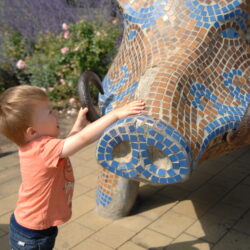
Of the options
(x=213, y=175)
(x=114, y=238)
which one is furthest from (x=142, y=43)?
(x=213, y=175)

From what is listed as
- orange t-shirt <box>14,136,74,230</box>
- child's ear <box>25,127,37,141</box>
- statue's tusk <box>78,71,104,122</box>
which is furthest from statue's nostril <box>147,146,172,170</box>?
A: statue's tusk <box>78,71,104,122</box>

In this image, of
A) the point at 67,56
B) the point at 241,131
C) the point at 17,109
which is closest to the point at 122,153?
the point at 17,109

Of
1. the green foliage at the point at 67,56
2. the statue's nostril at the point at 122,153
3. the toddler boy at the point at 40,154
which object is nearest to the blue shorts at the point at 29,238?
the toddler boy at the point at 40,154

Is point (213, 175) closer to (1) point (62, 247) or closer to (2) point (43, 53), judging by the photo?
(1) point (62, 247)

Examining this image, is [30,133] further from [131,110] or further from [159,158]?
[159,158]

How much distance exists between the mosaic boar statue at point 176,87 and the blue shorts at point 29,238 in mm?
521

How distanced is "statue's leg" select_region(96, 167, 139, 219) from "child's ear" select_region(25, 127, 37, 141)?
1.14 m

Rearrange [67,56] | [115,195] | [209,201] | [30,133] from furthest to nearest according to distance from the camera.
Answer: [67,56] → [209,201] → [115,195] → [30,133]

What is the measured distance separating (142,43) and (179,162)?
3.25 feet

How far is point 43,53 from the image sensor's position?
703 centimetres

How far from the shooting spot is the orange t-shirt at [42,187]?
1857 millimetres

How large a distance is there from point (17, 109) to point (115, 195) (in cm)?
136

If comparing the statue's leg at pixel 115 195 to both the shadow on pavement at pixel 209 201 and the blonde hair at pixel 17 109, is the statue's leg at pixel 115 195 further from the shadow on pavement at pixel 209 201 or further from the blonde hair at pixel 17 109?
the blonde hair at pixel 17 109

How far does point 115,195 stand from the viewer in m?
2.95
